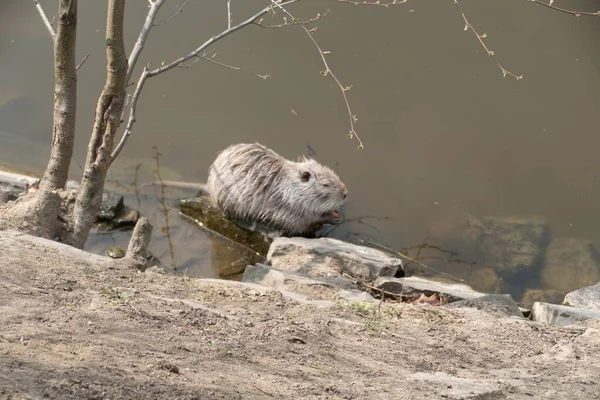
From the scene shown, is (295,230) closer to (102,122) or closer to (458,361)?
(102,122)

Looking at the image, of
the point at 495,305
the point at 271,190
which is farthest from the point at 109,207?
the point at 495,305

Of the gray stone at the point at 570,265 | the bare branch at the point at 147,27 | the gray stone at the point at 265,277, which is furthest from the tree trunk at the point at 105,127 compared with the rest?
the gray stone at the point at 570,265

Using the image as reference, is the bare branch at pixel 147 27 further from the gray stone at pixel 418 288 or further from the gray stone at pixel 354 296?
the gray stone at pixel 418 288

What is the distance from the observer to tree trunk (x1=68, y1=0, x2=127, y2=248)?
4883mm

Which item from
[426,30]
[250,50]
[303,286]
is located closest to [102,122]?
[303,286]

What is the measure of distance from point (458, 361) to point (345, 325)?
0.65 metres

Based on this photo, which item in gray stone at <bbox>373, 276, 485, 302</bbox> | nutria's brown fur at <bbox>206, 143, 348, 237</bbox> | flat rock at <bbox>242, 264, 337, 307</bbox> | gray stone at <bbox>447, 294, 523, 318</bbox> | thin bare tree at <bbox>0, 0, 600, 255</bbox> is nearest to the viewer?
flat rock at <bbox>242, 264, 337, 307</bbox>

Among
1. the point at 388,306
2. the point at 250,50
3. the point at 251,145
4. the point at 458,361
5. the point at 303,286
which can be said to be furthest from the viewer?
the point at 250,50

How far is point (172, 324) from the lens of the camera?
364cm

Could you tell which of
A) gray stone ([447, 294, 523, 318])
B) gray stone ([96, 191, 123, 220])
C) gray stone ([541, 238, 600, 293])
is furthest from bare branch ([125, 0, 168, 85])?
gray stone ([541, 238, 600, 293])

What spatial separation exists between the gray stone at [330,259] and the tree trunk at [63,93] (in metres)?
2.01

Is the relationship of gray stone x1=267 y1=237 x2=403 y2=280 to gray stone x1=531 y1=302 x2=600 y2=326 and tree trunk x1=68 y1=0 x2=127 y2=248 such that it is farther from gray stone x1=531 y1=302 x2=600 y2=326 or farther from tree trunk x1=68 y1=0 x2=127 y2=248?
tree trunk x1=68 y1=0 x2=127 y2=248

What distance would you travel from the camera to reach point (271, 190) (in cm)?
737

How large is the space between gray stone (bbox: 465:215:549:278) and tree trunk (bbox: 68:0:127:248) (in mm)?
3867
